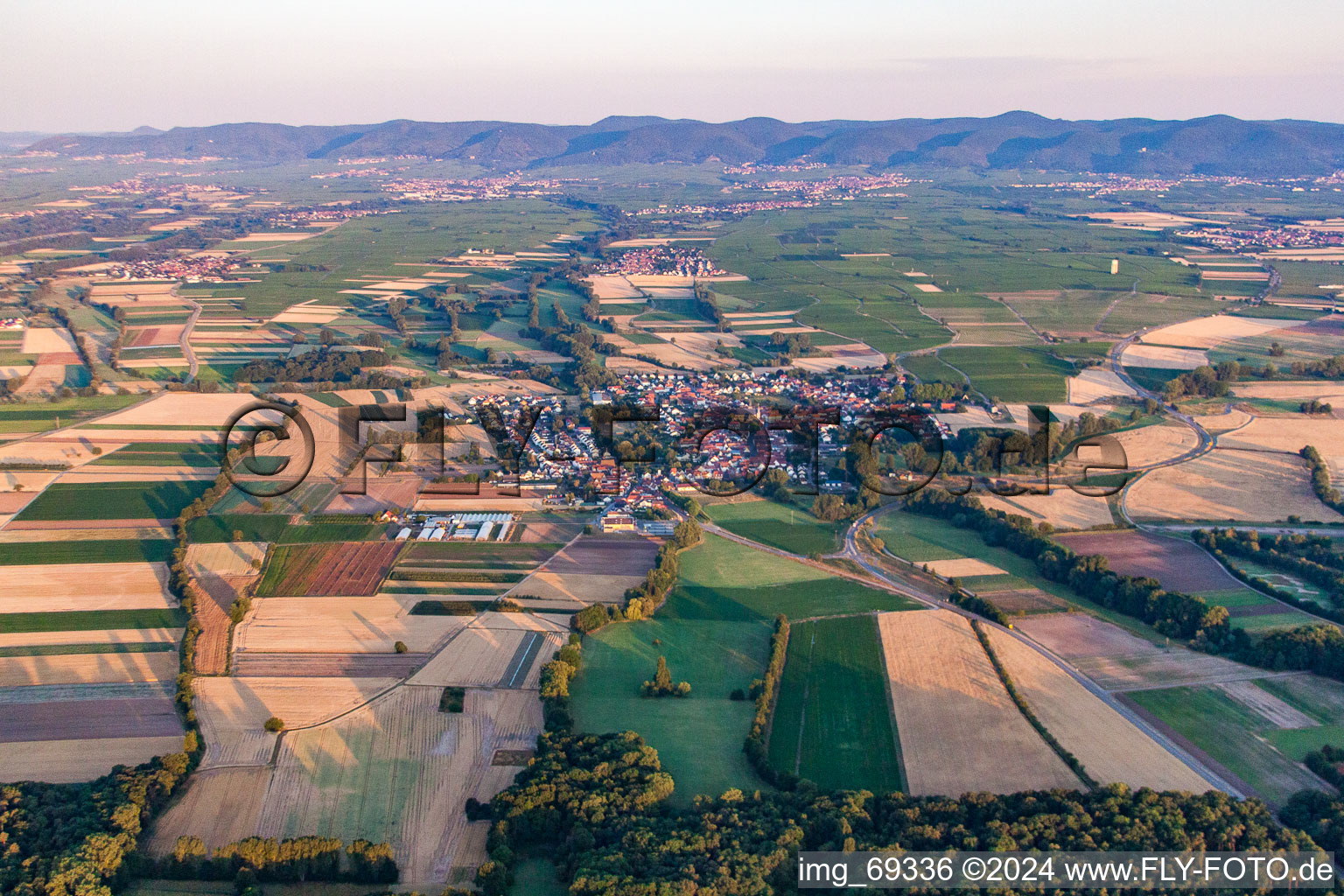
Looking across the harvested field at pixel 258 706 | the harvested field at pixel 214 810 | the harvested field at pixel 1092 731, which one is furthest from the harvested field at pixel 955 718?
the harvested field at pixel 214 810

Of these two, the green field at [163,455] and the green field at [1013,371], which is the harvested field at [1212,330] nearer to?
the green field at [1013,371]

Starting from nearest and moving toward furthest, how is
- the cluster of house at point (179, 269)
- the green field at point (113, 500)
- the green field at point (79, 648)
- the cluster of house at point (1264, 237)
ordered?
the green field at point (79, 648) < the green field at point (113, 500) < the cluster of house at point (179, 269) < the cluster of house at point (1264, 237)

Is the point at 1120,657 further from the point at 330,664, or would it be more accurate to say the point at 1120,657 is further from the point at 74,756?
the point at 74,756

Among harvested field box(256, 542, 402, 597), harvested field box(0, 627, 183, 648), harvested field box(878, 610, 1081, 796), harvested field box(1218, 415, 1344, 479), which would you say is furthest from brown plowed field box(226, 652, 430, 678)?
harvested field box(1218, 415, 1344, 479)

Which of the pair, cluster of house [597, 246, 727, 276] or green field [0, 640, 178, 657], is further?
cluster of house [597, 246, 727, 276]

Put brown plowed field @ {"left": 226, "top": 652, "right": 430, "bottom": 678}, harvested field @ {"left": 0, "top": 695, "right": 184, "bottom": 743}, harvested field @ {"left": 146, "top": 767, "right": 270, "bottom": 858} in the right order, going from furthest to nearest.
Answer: brown plowed field @ {"left": 226, "top": 652, "right": 430, "bottom": 678} → harvested field @ {"left": 0, "top": 695, "right": 184, "bottom": 743} → harvested field @ {"left": 146, "top": 767, "right": 270, "bottom": 858}

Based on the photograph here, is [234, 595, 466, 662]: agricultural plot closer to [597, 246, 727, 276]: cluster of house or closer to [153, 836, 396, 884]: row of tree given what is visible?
[153, 836, 396, 884]: row of tree
